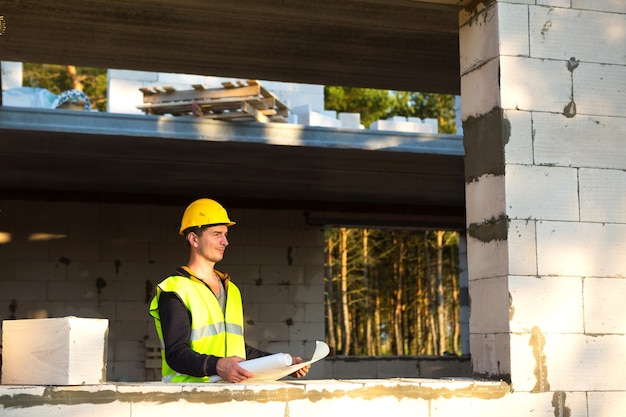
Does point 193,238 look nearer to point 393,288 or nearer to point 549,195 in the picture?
point 549,195

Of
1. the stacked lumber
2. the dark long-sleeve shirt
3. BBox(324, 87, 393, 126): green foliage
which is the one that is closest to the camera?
the dark long-sleeve shirt

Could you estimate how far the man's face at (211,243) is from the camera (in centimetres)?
491

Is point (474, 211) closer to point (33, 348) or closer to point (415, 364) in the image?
point (33, 348)

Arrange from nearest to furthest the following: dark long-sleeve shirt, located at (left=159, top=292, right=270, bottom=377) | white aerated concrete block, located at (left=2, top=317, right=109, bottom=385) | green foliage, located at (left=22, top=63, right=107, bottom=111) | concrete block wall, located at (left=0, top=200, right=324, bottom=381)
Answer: white aerated concrete block, located at (left=2, top=317, right=109, bottom=385)
dark long-sleeve shirt, located at (left=159, top=292, right=270, bottom=377)
concrete block wall, located at (left=0, top=200, right=324, bottom=381)
green foliage, located at (left=22, top=63, right=107, bottom=111)

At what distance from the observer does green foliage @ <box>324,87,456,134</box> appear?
30.5 metres

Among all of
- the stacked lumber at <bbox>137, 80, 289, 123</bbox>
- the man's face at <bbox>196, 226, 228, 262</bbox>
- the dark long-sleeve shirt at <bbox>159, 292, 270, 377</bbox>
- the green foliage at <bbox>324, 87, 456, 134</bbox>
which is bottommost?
the dark long-sleeve shirt at <bbox>159, 292, 270, 377</bbox>

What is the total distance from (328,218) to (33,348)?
10378 mm

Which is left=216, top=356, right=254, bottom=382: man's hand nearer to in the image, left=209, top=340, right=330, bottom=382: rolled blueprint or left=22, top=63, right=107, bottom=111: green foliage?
left=209, top=340, right=330, bottom=382: rolled blueprint

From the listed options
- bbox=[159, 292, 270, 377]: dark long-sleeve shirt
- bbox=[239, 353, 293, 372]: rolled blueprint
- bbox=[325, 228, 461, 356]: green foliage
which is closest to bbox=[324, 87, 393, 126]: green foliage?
bbox=[325, 228, 461, 356]: green foliage

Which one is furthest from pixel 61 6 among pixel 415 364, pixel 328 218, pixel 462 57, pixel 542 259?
pixel 415 364

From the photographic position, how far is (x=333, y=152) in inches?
419

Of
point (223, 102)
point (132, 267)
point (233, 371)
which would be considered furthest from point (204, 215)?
point (132, 267)

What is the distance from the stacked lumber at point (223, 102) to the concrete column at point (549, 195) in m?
5.33

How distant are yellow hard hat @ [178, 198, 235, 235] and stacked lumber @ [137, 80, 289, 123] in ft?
17.0
